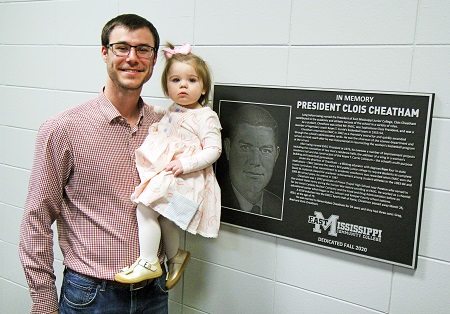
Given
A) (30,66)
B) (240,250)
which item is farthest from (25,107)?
(240,250)

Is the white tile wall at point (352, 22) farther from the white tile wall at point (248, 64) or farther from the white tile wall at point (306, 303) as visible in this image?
the white tile wall at point (306, 303)

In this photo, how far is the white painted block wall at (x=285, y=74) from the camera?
4.40 ft

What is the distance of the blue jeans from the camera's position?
1.44m

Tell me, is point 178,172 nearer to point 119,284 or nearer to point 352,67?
point 119,284

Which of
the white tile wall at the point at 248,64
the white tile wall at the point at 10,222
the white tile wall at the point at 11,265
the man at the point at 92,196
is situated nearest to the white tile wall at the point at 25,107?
the white tile wall at the point at 10,222

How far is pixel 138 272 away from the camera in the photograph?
1.42m

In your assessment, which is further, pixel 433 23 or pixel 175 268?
pixel 175 268

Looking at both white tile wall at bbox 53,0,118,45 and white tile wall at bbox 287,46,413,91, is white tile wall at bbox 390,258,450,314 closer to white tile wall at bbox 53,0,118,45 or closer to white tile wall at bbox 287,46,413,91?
Result: white tile wall at bbox 287,46,413,91

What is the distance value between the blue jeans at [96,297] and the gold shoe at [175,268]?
5.2 inches

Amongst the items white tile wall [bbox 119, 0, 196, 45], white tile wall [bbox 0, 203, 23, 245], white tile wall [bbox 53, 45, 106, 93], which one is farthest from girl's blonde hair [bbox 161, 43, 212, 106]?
white tile wall [bbox 0, 203, 23, 245]

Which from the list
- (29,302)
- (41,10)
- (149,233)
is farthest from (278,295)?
(41,10)

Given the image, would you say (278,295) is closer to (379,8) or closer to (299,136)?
(299,136)

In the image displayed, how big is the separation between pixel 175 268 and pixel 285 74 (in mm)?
854

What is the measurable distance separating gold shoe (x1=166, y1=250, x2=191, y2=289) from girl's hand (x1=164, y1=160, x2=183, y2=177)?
1.30 ft
